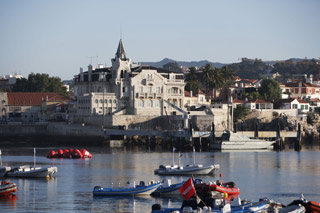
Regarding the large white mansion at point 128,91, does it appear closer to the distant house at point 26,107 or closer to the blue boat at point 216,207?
the distant house at point 26,107

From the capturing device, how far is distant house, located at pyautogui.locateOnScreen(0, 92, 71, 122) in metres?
154

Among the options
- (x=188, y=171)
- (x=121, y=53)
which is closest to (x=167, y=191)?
(x=188, y=171)

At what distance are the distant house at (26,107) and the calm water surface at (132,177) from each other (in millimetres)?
38345

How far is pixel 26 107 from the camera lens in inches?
6102

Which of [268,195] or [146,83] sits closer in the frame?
[268,195]

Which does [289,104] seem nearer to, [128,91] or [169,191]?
[128,91]

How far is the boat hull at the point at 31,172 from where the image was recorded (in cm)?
7575

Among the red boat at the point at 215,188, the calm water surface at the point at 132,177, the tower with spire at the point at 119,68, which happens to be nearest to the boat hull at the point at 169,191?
the calm water surface at the point at 132,177

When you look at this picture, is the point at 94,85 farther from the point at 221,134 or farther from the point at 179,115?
the point at 221,134

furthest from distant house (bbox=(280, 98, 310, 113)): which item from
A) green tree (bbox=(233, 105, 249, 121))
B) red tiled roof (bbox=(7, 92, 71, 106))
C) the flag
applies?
the flag

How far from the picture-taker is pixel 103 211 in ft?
183

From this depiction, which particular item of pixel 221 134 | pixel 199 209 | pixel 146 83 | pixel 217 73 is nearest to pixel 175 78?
pixel 146 83

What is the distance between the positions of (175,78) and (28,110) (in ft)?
104

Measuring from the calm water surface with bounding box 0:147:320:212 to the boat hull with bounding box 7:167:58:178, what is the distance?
1.09m
